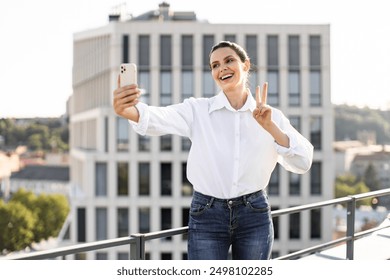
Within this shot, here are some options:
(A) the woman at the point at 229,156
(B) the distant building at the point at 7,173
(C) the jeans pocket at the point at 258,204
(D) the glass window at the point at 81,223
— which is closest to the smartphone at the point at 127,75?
(A) the woman at the point at 229,156

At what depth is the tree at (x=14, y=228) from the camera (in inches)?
1449

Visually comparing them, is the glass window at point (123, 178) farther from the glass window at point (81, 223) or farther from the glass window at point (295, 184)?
the glass window at point (295, 184)

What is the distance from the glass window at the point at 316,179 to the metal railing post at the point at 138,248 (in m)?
23.8

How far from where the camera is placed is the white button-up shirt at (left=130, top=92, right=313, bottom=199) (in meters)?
2.20

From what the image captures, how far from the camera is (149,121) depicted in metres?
2.12

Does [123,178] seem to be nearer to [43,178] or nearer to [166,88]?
[166,88]

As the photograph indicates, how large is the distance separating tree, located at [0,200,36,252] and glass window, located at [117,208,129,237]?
41.8 ft

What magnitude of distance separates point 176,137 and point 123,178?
8.80ft

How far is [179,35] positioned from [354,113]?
10022 millimetres

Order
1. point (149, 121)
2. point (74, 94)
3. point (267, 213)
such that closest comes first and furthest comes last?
point (149, 121)
point (267, 213)
point (74, 94)

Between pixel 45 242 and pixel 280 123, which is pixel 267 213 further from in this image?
pixel 45 242

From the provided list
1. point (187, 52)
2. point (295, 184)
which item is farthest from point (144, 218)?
point (187, 52)

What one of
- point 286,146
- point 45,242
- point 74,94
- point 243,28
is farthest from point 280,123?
point 45,242

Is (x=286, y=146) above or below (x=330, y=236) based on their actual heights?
above
